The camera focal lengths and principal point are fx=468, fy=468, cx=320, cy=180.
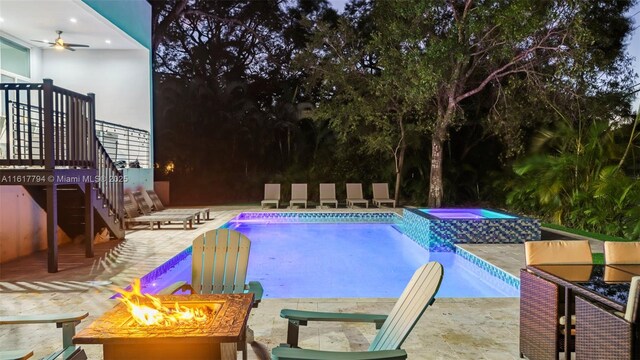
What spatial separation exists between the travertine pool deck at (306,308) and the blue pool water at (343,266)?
537 millimetres

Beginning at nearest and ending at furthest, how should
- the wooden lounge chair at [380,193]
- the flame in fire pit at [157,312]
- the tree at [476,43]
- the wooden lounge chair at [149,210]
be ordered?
1. the flame in fire pit at [157,312]
2. the wooden lounge chair at [149,210]
3. the tree at [476,43]
4. the wooden lounge chair at [380,193]

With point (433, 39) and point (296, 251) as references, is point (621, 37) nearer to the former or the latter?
point (433, 39)

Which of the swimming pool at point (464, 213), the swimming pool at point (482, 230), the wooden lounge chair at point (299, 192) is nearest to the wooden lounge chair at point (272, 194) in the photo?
the wooden lounge chair at point (299, 192)

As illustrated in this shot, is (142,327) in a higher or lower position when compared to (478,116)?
lower

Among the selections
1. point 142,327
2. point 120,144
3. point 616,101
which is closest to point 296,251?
point 120,144

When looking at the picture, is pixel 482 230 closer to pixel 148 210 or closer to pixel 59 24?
pixel 148 210

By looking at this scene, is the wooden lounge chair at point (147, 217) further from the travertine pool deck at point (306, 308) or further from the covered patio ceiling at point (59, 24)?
the covered patio ceiling at point (59, 24)

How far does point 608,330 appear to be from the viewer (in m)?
2.42

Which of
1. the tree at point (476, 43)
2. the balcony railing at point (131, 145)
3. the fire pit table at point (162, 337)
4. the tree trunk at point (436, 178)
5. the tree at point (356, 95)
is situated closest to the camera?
the fire pit table at point (162, 337)

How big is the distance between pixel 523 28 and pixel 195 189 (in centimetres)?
1283

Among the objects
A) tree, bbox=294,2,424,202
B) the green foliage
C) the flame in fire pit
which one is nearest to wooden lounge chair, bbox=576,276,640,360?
the flame in fire pit

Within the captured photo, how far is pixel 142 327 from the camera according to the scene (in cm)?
232

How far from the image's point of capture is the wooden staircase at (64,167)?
6.02 m

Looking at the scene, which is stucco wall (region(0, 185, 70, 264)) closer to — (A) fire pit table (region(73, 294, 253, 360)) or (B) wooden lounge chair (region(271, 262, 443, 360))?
(A) fire pit table (region(73, 294, 253, 360))
